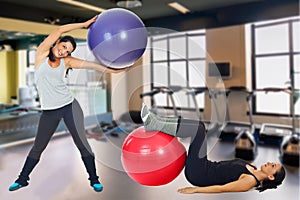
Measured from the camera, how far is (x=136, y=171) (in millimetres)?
1504

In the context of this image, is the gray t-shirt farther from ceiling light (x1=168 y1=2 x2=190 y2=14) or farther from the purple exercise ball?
ceiling light (x1=168 y1=2 x2=190 y2=14)

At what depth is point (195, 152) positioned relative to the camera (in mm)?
1548

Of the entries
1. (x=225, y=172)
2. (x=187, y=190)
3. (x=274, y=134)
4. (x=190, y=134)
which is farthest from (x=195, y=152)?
(x=274, y=134)

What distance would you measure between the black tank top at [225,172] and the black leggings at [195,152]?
3 centimetres

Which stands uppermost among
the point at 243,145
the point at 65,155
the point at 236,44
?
the point at 236,44

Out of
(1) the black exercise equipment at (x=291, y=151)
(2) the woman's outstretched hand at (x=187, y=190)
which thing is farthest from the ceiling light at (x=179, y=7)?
(1) the black exercise equipment at (x=291, y=151)

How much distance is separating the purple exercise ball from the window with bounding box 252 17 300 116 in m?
4.45

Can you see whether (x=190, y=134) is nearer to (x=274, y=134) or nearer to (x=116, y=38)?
(x=116, y=38)

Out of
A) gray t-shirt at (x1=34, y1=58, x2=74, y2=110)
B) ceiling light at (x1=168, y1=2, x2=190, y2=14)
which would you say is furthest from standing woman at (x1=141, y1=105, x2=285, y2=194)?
ceiling light at (x1=168, y1=2, x2=190, y2=14)

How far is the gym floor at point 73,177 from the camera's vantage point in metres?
1.68

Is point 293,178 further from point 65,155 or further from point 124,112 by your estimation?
point 65,155

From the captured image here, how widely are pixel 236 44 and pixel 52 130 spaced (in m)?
5.24

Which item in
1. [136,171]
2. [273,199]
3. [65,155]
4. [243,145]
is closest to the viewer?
[136,171]

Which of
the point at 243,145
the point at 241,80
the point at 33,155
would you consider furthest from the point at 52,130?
the point at 241,80
